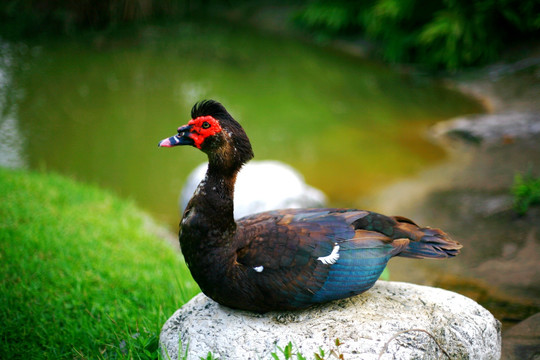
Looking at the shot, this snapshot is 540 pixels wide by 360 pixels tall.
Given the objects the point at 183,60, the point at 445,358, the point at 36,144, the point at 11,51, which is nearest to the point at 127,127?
the point at 36,144

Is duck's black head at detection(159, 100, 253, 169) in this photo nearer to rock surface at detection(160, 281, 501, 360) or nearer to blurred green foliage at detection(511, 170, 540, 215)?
rock surface at detection(160, 281, 501, 360)

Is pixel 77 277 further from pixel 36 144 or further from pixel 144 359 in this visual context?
pixel 36 144

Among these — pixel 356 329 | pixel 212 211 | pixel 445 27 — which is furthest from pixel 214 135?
pixel 445 27

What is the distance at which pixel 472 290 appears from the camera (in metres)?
3.93

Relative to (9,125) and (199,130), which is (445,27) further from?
(199,130)

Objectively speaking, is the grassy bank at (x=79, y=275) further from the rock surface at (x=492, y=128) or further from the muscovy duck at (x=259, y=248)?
the rock surface at (x=492, y=128)

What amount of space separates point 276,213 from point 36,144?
17.8 feet

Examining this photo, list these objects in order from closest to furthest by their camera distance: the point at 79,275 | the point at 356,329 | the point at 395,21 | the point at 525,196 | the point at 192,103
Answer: the point at 356,329 → the point at 79,275 → the point at 525,196 → the point at 192,103 → the point at 395,21

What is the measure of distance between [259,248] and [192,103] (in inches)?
263

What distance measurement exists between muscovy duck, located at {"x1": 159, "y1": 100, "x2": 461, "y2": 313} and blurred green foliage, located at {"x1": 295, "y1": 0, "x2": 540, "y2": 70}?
24.1ft

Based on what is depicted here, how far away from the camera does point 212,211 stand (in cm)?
257

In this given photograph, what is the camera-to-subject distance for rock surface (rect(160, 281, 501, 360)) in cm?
237

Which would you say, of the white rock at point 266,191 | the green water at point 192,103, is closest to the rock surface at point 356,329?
the white rock at point 266,191

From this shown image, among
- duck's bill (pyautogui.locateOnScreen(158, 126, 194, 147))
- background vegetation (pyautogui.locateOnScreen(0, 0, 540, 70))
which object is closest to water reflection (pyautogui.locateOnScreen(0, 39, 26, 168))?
background vegetation (pyautogui.locateOnScreen(0, 0, 540, 70))
